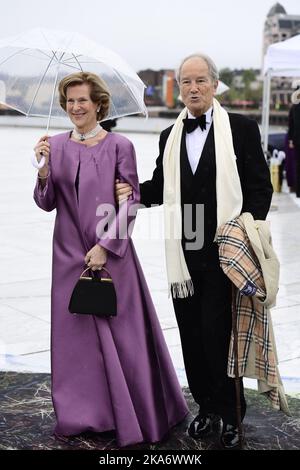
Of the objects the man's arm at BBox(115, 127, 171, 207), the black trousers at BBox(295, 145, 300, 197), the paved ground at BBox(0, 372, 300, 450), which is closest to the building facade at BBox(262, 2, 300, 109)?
the black trousers at BBox(295, 145, 300, 197)

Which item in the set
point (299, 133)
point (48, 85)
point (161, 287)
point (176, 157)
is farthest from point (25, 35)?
point (299, 133)

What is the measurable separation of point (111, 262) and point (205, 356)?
0.64 metres

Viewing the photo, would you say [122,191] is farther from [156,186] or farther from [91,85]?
[91,85]

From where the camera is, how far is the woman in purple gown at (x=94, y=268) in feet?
11.8

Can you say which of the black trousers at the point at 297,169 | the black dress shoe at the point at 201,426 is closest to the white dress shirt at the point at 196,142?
the black dress shoe at the point at 201,426

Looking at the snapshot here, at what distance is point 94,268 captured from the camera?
11.8 feet

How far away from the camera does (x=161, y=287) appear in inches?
275

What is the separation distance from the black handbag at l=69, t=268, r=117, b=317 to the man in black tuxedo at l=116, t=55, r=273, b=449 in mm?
346

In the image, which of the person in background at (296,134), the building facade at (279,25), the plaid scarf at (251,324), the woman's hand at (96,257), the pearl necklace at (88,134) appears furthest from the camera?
the building facade at (279,25)

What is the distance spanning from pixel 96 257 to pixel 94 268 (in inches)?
2.2

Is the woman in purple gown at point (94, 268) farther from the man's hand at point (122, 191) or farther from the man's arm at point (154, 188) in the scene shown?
the man's arm at point (154, 188)

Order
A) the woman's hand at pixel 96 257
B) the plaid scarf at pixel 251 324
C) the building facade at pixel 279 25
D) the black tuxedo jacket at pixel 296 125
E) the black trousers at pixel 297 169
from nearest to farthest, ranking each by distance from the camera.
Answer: the plaid scarf at pixel 251 324, the woman's hand at pixel 96 257, the black tuxedo jacket at pixel 296 125, the black trousers at pixel 297 169, the building facade at pixel 279 25

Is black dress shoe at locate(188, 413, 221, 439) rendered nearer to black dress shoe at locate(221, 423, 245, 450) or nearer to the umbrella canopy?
black dress shoe at locate(221, 423, 245, 450)
